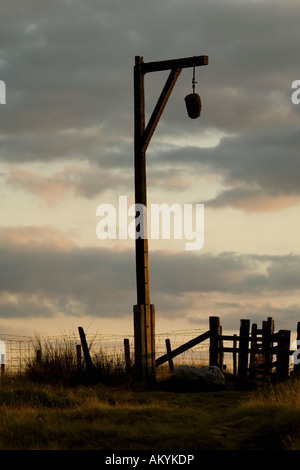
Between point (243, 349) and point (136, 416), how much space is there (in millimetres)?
8881

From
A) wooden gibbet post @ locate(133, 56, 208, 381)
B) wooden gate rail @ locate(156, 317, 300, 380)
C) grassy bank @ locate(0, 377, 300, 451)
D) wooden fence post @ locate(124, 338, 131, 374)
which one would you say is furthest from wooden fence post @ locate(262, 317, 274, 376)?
wooden fence post @ locate(124, 338, 131, 374)

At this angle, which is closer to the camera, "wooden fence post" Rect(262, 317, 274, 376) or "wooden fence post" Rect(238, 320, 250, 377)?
"wooden fence post" Rect(262, 317, 274, 376)

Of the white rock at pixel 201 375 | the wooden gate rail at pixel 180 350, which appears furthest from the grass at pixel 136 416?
the wooden gate rail at pixel 180 350

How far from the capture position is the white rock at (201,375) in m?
18.5

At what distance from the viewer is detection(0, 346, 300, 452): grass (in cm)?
1130

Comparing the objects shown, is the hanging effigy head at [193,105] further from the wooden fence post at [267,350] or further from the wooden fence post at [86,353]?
the wooden fence post at [267,350]

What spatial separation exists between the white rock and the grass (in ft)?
1.15

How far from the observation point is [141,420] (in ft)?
42.2

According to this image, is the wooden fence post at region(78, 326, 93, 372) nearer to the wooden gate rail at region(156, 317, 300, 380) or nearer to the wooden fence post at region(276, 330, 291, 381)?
the wooden gate rail at region(156, 317, 300, 380)

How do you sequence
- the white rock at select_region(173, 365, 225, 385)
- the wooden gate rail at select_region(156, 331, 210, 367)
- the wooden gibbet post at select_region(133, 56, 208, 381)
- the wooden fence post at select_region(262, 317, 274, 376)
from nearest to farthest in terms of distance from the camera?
the white rock at select_region(173, 365, 225, 385) < the wooden gibbet post at select_region(133, 56, 208, 381) < the wooden gate rail at select_region(156, 331, 210, 367) < the wooden fence post at select_region(262, 317, 274, 376)

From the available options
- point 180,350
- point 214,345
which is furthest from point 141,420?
point 214,345

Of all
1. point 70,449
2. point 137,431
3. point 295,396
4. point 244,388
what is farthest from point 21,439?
point 244,388

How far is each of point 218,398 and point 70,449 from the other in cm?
679
